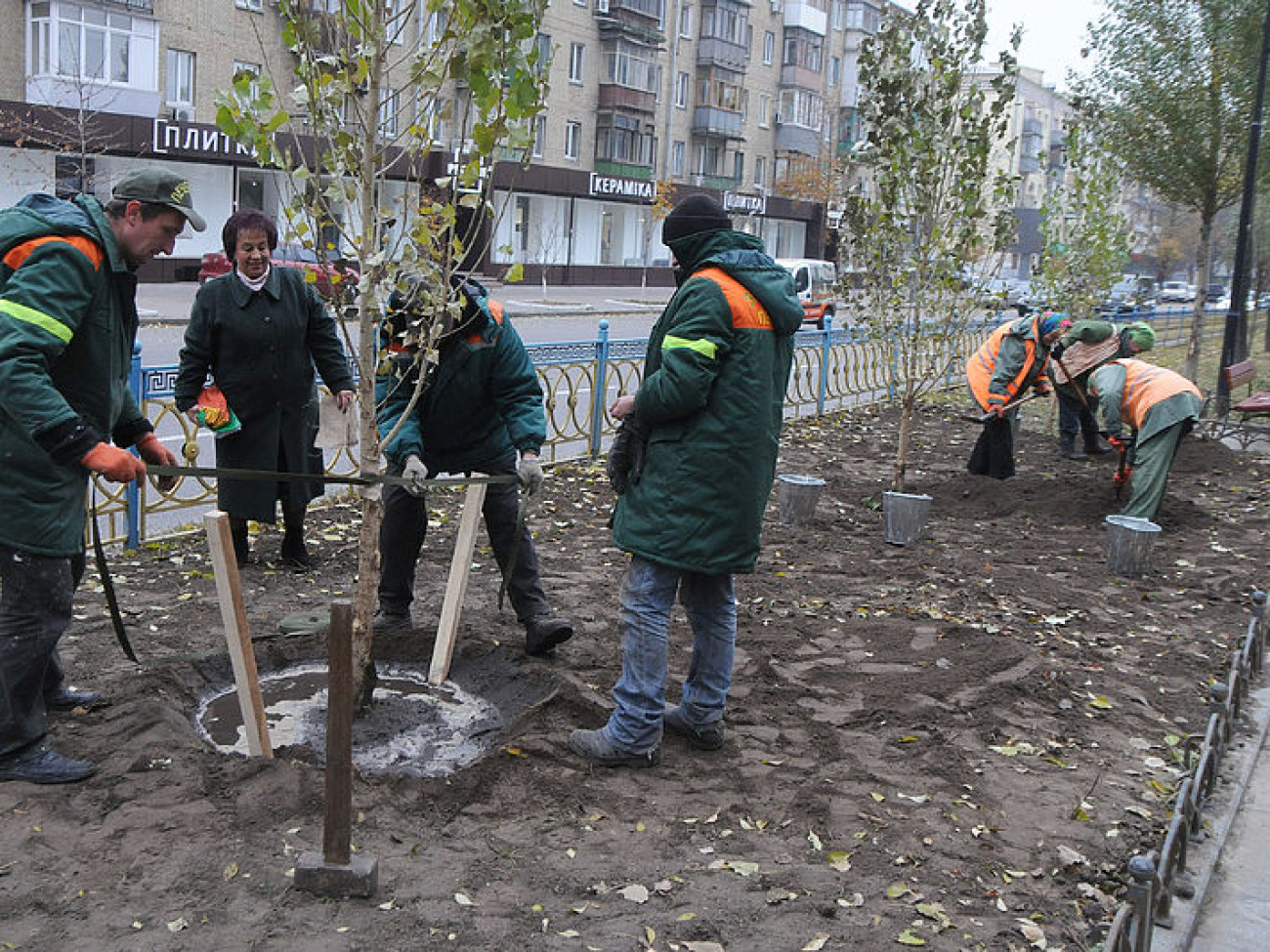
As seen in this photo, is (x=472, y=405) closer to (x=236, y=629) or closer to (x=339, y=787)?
(x=236, y=629)

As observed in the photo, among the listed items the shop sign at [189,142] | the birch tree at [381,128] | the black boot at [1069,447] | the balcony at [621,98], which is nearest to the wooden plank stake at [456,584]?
the birch tree at [381,128]

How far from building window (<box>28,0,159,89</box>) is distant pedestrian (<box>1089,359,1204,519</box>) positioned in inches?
988

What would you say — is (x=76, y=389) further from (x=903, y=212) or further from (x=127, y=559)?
(x=903, y=212)

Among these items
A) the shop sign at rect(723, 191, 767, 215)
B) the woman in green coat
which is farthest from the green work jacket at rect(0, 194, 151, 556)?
the shop sign at rect(723, 191, 767, 215)

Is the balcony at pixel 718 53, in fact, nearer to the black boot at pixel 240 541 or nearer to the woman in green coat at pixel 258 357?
the woman in green coat at pixel 258 357

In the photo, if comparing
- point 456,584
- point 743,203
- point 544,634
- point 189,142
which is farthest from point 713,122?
point 456,584

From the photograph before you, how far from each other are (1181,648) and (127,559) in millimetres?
5360

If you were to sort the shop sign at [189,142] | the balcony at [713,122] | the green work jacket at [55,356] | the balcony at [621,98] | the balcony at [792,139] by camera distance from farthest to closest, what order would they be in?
the balcony at [792,139], the balcony at [713,122], the balcony at [621,98], the shop sign at [189,142], the green work jacket at [55,356]

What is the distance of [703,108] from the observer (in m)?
47.8

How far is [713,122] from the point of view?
1884 inches

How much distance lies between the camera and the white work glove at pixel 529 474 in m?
4.65

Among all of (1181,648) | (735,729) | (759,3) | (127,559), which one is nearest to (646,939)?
(735,729)

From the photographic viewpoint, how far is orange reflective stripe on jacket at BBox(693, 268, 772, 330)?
3.78 metres

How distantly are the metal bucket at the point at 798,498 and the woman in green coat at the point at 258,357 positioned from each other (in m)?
3.34
